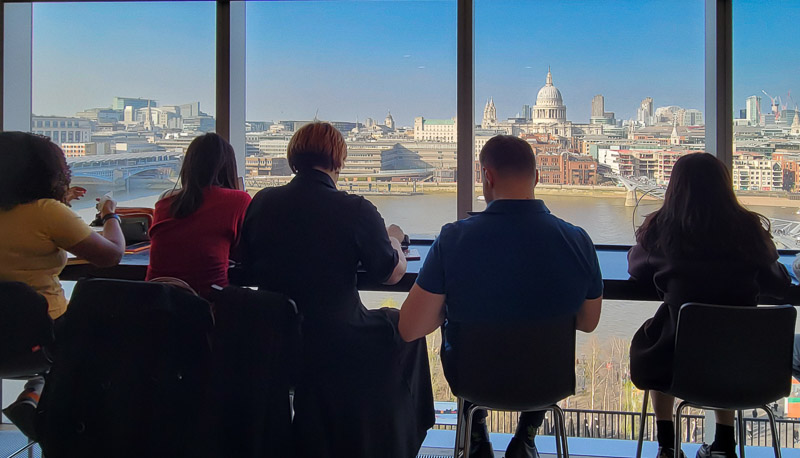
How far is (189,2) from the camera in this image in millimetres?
3182

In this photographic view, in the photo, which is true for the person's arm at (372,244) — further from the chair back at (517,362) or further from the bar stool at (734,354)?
the bar stool at (734,354)

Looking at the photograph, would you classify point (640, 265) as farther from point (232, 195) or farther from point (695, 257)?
point (232, 195)

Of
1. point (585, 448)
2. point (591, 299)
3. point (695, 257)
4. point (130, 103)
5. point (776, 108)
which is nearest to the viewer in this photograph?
point (591, 299)

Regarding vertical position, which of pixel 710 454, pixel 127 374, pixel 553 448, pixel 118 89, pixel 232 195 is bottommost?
pixel 553 448

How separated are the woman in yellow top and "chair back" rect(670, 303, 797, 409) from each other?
6.26 feet

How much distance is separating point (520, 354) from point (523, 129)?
1.69 meters

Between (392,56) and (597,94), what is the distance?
1096 millimetres

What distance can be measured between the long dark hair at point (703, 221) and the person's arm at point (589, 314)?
34cm

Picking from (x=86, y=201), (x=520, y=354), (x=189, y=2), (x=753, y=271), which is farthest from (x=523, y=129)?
(x=86, y=201)

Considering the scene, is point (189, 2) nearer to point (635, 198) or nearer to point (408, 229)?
point (408, 229)

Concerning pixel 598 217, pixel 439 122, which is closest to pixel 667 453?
pixel 598 217

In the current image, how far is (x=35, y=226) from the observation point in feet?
6.31

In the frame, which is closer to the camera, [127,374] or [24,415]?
[127,374]

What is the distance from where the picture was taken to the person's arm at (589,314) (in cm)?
166
